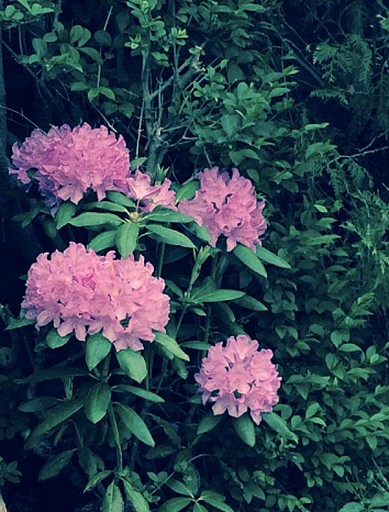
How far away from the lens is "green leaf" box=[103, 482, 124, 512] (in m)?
2.24

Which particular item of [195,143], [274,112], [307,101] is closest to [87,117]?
[195,143]

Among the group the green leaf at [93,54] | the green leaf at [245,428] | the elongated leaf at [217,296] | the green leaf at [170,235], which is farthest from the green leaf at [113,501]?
the green leaf at [93,54]

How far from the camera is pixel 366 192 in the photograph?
9.53ft

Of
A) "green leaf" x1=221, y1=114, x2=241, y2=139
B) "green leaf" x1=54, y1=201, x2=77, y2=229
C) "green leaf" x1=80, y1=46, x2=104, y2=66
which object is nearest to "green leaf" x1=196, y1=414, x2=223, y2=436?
"green leaf" x1=54, y1=201, x2=77, y2=229

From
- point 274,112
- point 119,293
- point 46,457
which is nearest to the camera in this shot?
point 119,293

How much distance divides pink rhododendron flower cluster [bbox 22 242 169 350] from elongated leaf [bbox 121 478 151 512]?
1.44 ft

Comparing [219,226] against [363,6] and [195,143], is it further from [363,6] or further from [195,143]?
[363,6]

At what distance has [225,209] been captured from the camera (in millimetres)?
2393

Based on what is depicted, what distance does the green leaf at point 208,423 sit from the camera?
7.88ft

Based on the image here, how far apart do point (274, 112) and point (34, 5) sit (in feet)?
2.98

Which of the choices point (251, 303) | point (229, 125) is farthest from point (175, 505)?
point (229, 125)

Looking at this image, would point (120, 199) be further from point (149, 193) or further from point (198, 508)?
point (198, 508)

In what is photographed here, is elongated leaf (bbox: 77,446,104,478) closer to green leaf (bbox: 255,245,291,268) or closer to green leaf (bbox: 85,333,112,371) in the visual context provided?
green leaf (bbox: 85,333,112,371)

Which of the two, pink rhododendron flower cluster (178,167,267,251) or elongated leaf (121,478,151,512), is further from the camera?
pink rhododendron flower cluster (178,167,267,251)
